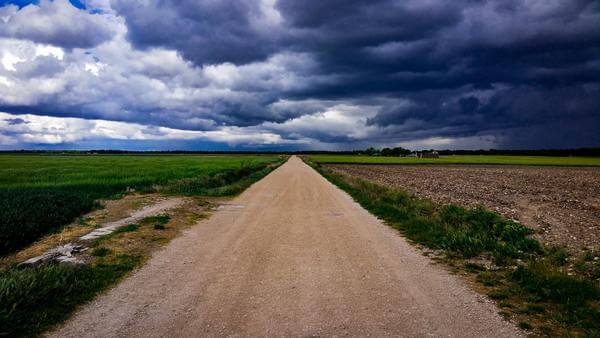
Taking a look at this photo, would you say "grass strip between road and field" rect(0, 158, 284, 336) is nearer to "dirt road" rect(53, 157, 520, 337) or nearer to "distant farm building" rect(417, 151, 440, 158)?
"dirt road" rect(53, 157, 520, 337)

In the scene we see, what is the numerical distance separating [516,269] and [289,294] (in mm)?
4852

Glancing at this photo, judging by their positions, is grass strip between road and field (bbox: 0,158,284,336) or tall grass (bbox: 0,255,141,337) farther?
grass strip between road and field (bbox: 0,158,284,336)

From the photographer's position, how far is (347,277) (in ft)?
24.0

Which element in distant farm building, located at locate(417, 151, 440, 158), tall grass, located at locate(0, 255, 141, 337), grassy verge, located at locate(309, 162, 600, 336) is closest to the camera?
tall grass, located at locate(0, 255, 141, 337)

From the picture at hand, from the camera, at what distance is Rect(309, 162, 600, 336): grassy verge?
5.55 m

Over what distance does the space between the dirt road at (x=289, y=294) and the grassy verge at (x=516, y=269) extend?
0.57 meters

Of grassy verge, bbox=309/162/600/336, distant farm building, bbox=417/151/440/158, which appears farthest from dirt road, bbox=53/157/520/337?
distant farm building, bbox=417/151/440/158

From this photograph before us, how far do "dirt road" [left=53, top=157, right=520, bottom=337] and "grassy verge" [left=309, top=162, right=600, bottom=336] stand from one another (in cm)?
57

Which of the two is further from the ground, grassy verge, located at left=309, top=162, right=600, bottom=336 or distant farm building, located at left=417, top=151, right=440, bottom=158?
distant farm building, located at left=417, top=151, right=440, bottom=158

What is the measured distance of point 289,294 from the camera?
20.8 ft

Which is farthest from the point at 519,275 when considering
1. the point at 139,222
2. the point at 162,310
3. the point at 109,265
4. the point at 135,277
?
the point at 139,222

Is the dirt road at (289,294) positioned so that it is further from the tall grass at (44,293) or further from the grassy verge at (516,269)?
the grassy verge at (516,269)

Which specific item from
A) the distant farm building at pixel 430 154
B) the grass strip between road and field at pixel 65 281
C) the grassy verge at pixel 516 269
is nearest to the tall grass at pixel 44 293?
the grass strip between road and field at pixel 65 281

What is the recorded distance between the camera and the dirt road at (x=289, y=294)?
509 cm
